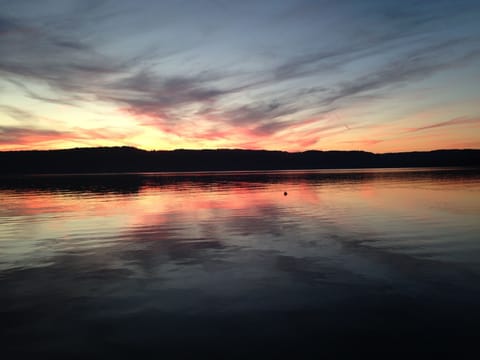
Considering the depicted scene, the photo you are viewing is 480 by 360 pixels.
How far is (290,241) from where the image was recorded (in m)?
20.7

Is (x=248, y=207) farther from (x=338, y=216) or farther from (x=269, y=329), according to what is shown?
(x=269, y=329)

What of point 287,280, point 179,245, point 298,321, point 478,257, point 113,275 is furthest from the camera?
point 179,245

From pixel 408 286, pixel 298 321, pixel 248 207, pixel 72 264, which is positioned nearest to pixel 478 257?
pixel 408 286

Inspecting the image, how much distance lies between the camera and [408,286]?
41.3 feet

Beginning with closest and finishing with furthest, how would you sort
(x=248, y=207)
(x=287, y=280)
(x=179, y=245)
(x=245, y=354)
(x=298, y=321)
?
(x=245, y=354) < (x=298, y=321) < (x=287, y=280) < (x=179, y=245) < (x=248, y=207)

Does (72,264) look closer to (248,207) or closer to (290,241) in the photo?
(290,241)

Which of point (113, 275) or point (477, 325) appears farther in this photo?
point (113, 275)

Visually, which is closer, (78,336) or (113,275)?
(78,336)

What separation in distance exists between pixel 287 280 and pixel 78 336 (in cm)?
764

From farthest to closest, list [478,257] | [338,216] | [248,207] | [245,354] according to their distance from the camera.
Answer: [248,207] → [338,216] → [478,257] → [245,354]

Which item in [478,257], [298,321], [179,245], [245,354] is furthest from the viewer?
[179,245]

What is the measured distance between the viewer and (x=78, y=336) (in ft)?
30.8

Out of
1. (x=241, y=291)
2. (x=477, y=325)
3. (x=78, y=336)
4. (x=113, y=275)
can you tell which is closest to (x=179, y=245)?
(x=113, y=275)

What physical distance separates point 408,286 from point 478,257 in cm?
636
